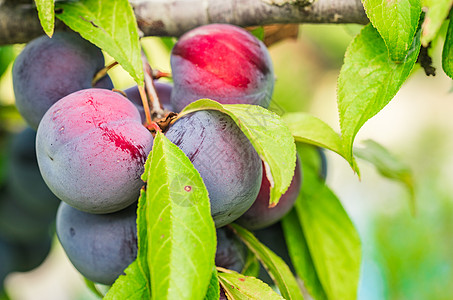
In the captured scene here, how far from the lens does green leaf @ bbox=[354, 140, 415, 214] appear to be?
594mm

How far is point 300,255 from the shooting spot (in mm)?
604

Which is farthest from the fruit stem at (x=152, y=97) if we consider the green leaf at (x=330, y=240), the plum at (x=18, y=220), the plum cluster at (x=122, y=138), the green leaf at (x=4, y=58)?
the plum at (x=18, y=220)

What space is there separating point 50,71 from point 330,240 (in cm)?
39

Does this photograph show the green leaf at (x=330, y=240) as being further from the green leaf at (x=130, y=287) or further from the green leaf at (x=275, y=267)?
the green leaf at (x=130, y=287)

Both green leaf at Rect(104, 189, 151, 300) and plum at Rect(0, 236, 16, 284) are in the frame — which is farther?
plum at Rect(0, 236, 16, 284)

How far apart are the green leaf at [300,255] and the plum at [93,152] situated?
0.84 ft

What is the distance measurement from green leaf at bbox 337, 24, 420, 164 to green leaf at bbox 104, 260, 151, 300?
21 cm

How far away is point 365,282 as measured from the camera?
153 cm

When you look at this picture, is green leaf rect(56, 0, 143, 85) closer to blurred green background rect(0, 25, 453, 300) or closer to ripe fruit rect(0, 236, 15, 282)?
blurred green background rect(0, 25, 453, 300)

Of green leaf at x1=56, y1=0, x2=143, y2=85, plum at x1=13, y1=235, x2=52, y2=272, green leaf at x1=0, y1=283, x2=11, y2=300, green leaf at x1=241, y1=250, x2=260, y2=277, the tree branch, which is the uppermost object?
green leaf at x1=56, y1=0, x2=143, y2=85

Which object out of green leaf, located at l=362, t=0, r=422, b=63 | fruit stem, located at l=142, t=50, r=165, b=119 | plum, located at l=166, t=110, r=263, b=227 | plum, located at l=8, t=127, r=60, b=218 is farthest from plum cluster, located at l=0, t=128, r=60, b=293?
green leaf, located at l=362, t=0, r=422, b=63

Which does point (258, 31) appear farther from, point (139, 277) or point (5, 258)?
point (5, 258)

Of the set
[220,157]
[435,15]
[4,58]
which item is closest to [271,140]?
[220,157]

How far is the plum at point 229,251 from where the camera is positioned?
0.52m
